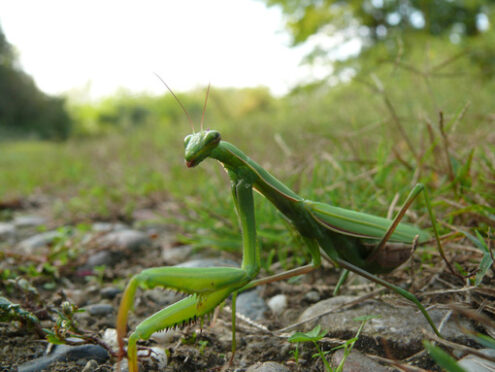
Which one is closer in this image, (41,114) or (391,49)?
(391,49)

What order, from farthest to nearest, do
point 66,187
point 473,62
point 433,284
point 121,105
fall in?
1. point 121,105
2. point 473,62
3. point 66,187
4. point 433,284

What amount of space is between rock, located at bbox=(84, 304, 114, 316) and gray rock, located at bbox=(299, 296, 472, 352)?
0.84 m

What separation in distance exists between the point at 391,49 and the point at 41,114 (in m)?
16.2

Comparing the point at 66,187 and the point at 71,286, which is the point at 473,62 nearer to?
the point at 66,187

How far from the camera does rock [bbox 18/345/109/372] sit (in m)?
1.17

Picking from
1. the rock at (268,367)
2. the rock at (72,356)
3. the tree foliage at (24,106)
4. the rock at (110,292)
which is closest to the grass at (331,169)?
the rock at (110,292)

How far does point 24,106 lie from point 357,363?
2045 cm

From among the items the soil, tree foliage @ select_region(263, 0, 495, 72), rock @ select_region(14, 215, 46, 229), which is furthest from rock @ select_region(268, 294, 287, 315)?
tree foliage @ select_region(263, 0, 495, 72)

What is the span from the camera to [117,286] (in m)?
1.82

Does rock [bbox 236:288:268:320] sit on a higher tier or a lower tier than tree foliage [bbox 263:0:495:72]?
lower

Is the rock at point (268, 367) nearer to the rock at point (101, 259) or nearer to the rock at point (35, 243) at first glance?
the rock at point (101, 259)

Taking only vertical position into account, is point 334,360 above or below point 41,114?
below

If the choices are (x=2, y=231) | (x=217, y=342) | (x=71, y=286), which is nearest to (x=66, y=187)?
(x=2, y=231)

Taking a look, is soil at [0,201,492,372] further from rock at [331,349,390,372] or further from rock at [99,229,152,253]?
rock at [99,229,152,253]
